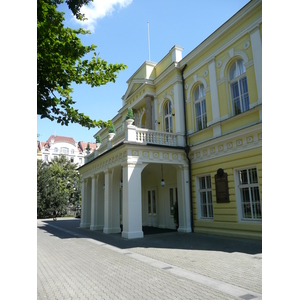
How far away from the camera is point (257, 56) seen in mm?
11094

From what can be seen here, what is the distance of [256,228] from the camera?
10.6 meters

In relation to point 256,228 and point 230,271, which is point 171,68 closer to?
point 256,228

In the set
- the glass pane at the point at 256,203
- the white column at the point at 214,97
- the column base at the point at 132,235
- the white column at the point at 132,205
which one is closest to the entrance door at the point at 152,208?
the white column at the point at 132,205

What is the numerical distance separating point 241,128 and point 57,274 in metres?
9.20

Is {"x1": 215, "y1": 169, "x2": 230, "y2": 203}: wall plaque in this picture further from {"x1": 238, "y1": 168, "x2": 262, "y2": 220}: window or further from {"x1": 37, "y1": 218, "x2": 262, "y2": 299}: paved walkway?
{"x1": 37, "y1": 218, "x2": 262, "y2": 299}: paved walkway

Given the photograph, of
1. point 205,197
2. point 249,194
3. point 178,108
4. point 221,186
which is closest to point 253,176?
point 249,194

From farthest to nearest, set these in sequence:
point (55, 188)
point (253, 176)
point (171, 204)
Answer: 1. point (55, 188)
2. point (171, 204)
3. point (253, 176)

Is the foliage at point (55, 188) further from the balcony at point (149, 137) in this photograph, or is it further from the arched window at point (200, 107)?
the arched window at point (200, 107)

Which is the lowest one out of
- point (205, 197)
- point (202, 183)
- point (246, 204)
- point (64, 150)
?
point (246, 204)

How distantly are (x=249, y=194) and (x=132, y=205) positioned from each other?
5401 mm

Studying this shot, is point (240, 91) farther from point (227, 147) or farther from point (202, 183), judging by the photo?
point (202, 183)

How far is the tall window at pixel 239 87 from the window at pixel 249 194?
9.90ft

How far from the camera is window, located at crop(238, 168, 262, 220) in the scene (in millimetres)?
11015

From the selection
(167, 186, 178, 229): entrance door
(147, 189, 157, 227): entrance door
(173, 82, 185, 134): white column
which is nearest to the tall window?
(173, 82, 185, 134): white column
